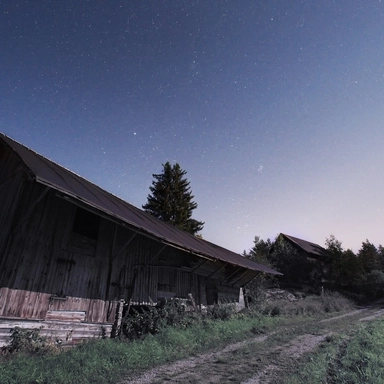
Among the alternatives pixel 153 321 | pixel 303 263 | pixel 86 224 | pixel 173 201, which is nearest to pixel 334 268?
pixel 303 263

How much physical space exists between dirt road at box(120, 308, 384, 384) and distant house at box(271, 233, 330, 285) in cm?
2878

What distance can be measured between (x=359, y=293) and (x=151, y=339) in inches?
1363

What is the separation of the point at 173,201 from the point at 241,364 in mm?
26732

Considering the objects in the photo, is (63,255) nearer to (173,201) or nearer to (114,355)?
(114,355)

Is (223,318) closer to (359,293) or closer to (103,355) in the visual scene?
(103,355)

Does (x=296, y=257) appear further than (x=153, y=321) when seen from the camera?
Yes

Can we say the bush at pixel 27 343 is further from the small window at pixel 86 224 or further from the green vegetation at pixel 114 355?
the small window at pixel 86 224

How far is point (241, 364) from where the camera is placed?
6.97 m

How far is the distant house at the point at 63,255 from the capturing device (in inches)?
328

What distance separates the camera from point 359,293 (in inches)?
1342

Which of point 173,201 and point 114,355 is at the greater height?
point 173,201

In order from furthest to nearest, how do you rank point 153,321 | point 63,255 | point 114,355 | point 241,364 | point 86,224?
point 86,224
point 153,321
point 63,255
point 114,355
point 241,364

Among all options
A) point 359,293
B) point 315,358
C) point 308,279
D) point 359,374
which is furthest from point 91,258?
point 359,293

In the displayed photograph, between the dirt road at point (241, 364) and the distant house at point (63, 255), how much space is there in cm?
460
